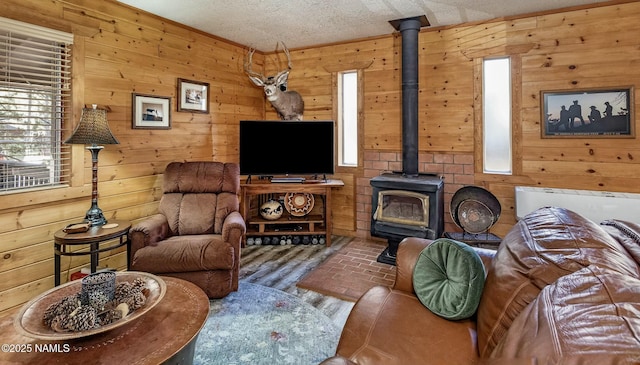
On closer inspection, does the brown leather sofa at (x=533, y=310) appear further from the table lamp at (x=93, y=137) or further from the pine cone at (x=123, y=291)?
the table lamp at (x=93, y=137)

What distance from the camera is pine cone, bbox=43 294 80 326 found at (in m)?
1.45

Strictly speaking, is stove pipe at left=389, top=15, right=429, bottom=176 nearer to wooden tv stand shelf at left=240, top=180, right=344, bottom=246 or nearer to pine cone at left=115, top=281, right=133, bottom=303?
wooden tv stand shelf at left=240, top=180, right=344, bottom=246

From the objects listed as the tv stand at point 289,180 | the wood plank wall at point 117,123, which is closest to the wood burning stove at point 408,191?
the tv stand at point 289,180

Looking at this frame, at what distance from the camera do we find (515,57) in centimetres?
357

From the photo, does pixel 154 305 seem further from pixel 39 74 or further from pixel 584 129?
pixel 584 129

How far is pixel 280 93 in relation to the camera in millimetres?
4574

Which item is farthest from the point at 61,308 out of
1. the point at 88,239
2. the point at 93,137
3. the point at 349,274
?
the point at 349,274

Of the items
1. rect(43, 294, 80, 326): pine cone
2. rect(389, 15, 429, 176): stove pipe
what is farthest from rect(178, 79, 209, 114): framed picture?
rect(43, 294, 80, 326): pine cone

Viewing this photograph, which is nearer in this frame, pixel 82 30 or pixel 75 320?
pixel 75 320

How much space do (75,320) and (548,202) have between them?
3.87 metres

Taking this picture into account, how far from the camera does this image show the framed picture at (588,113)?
3160 mm

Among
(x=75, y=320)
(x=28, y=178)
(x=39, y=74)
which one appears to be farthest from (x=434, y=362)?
(x=39, y=74)

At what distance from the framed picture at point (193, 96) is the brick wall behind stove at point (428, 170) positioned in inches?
85.8

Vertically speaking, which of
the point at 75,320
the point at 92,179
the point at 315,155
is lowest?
the point at 75,320
